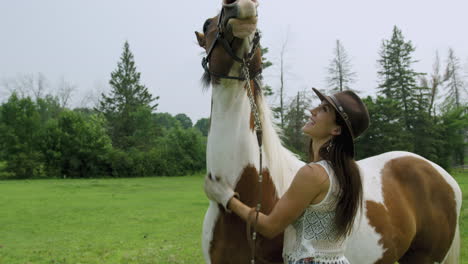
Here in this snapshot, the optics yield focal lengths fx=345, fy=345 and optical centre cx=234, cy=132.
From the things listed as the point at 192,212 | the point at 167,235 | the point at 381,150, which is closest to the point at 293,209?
the point at 167,235

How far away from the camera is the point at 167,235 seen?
8062 mm

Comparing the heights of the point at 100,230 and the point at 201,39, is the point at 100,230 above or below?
below

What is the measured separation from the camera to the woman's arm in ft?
4.97

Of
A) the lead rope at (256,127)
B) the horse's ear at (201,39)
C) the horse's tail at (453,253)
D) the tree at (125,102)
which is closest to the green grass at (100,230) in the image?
the horse's tail at (453,253)

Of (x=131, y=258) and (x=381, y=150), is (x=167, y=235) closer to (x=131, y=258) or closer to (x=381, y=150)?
(x=131, y=258)

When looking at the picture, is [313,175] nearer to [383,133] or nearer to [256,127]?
[256,127]

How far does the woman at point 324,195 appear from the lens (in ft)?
5.03

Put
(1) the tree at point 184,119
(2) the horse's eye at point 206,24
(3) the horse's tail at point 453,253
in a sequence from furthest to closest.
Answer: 1. (1) the tree at point 184,119
2. (3) the horse's tail at point 453,253
3. (2) the horse's eye at point 206,24

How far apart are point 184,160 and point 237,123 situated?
1328 inches

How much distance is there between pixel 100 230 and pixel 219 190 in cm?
804

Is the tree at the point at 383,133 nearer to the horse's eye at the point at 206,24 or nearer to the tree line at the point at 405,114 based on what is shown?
the tree line at the point at 405,114

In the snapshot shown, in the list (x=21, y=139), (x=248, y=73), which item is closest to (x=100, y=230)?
(x=248, y=73)

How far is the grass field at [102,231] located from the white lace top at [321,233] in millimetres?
4700

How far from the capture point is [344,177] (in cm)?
161
